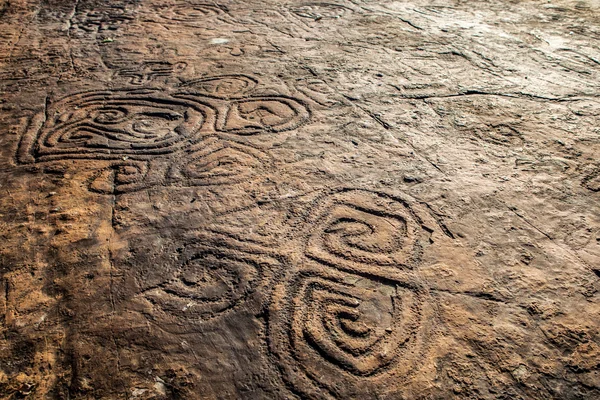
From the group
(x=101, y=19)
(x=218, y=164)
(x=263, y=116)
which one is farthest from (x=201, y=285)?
(x=101, y=19)

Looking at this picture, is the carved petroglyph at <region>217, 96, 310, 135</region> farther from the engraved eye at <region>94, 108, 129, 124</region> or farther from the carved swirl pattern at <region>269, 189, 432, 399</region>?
the carved swirl pattern at <region>269, 189, 432, 399</region>

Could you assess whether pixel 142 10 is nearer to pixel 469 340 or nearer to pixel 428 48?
pixel 428 48

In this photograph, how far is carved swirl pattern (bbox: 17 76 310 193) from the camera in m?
2.15

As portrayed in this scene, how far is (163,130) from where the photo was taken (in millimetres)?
2475

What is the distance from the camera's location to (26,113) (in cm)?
264

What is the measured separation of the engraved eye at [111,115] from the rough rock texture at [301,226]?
0.03 m

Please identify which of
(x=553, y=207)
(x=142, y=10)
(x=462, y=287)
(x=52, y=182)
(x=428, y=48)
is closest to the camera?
(x=462, y=287)

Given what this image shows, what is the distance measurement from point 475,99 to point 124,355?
2418 millimetres

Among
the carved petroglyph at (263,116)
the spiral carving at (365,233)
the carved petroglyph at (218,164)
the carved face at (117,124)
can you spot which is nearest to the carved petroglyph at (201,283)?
the spiral carving at (365,233)

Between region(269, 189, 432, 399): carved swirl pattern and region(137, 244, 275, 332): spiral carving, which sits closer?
region(269, 189, 432, 399): carved swirl pattern

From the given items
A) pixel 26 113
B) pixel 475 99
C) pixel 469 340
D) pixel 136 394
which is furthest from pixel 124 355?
pixel 475 99

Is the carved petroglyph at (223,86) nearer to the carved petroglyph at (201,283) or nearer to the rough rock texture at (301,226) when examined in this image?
the rough rock texture at (301,226)

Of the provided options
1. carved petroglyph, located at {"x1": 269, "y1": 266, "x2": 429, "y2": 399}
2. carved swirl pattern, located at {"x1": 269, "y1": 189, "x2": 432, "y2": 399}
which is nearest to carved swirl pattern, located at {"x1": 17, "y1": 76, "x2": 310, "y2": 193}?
carved swirl pattern, located at {"x1": 269, "y1": 189, "x2": 432, "y2": 399}

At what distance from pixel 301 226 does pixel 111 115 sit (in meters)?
1.50
